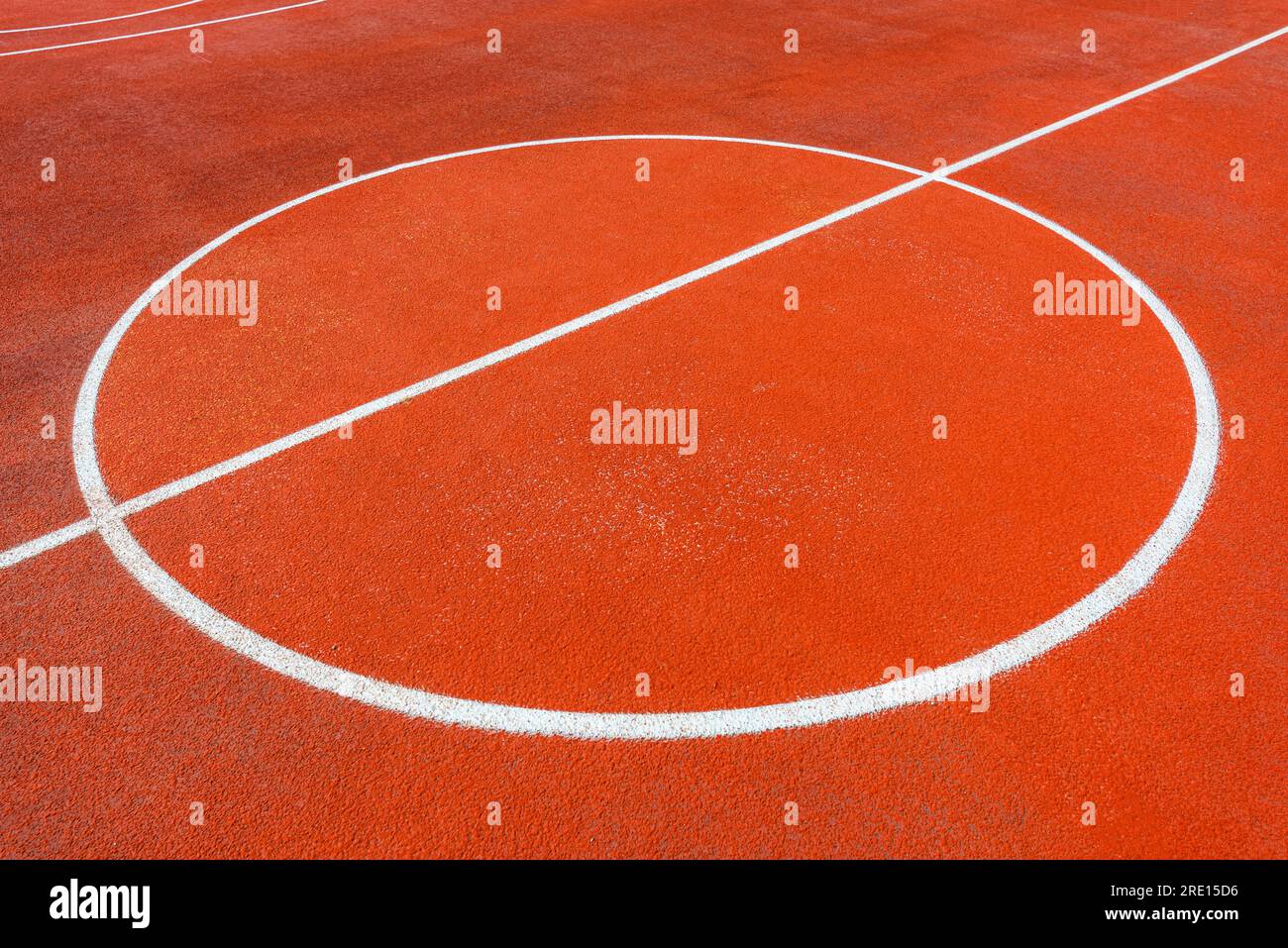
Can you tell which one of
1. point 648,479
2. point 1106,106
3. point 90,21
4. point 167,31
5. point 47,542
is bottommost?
point 47,542

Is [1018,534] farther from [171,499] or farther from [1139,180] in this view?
[1139,180]

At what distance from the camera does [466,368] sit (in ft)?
22.2

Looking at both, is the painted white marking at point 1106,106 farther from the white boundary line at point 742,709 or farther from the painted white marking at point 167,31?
the painted white marking at point 167,31

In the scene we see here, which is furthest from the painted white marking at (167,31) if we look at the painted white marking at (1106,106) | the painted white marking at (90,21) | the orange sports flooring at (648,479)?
the painted white marking at (1106,106)

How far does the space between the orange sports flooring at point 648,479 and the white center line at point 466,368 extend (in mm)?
71

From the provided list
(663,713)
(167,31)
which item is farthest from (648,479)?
(167,31)

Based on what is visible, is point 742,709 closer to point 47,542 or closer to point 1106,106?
point 47,542

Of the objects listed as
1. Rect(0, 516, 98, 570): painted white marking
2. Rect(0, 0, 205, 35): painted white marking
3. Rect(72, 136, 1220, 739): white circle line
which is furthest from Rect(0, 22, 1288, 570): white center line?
Rect(0, 0, 205, 35): painted white marking

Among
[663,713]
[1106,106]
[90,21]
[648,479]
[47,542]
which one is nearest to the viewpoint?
[663,713]

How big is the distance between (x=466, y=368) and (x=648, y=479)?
177 centimetres

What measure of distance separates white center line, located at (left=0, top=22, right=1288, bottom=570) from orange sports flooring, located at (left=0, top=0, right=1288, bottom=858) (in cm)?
7

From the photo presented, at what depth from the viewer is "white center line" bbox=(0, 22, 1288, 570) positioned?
17.9 feet

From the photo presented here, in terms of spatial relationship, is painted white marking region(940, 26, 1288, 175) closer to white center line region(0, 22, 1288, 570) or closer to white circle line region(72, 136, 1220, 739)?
white center line region(0, 22, 1288, 570)

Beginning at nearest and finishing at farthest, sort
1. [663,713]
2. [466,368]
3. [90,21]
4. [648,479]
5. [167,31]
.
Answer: [663,713]
[648,479]
[466,368]
[167,31]
[90,21]
